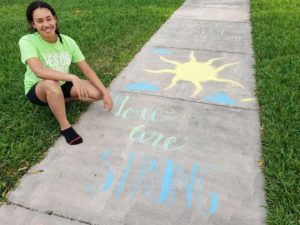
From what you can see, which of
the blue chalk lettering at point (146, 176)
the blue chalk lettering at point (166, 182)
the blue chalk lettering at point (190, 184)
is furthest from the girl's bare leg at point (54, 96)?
the blue chalk lettering at point (190, 184)

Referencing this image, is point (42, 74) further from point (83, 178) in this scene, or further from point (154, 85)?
point (154, 85)

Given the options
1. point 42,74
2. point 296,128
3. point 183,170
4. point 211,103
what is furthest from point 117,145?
point 296,128

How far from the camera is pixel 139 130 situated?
330cm

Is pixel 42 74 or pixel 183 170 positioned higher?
pixel 42 74

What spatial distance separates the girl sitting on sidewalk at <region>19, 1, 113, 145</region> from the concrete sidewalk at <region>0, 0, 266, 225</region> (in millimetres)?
262

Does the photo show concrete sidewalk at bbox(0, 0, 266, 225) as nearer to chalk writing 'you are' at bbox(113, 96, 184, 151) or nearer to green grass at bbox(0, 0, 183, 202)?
chalk writing 'you are' at bbox(113, 96, 184, 151)

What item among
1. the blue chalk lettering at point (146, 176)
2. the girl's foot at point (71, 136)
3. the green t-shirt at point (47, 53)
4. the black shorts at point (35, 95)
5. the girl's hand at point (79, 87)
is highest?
the green t-shirt at point (47, 53)

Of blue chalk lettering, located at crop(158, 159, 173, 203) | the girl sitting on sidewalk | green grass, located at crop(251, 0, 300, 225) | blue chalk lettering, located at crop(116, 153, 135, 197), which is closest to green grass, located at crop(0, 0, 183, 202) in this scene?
the girl sitting on sidewalk

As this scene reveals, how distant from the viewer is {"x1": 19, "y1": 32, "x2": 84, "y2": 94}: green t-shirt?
3109 millimetres

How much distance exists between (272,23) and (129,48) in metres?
2.68

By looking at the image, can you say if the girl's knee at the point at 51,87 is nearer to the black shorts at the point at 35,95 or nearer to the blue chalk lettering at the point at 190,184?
the black shorts at the point at 35,95

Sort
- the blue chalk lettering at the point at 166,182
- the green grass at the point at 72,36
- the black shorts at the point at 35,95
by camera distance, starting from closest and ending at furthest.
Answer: the blue chalk lettering at the point at 166,182 → the green grass at the point at 72,36 → the black shorts at the point at 35,95

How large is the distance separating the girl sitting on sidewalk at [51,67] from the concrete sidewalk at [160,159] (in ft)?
0.86

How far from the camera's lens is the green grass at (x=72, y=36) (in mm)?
3023
